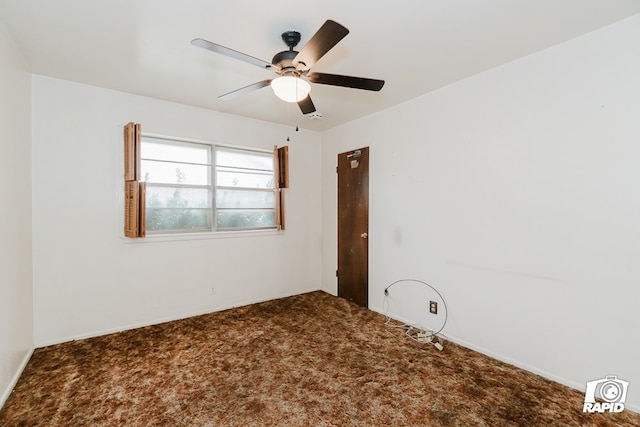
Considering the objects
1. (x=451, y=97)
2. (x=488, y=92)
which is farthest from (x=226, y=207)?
(x=488, y=92)

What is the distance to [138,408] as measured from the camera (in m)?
1.93

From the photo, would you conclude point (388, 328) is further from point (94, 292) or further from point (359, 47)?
point (94, 292)

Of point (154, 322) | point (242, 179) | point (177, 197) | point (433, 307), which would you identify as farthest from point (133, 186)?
point (433, 307)

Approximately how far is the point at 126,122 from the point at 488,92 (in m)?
3.78

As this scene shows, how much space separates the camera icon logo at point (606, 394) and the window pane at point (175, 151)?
4.30m

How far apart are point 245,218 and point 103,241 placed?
1.64m

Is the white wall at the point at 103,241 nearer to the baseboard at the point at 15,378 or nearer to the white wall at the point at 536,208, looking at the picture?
the baseboard at the point at 15,378

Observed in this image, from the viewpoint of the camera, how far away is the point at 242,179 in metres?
4.04

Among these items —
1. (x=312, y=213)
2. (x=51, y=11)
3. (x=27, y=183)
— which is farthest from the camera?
(x=312, y=213)

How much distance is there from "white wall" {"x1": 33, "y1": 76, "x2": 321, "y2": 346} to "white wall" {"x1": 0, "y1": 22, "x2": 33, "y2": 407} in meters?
0.15

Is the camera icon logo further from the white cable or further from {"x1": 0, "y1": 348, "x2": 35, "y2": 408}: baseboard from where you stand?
{"x1": 0, "y1": 348, "x2": 35, "y2": 408}: baseboard

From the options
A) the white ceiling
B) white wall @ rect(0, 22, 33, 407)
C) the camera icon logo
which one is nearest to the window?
the white ceiling

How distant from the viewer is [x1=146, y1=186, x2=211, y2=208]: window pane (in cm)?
335

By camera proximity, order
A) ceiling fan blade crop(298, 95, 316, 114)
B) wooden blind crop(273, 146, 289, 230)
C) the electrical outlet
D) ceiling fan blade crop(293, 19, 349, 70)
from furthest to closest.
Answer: wooden blind crop(273, 146, 289, 230)
the electrical outlet
ceiling fan blade crop(298, 95, 316, 114)
ceiling fan blade crop(293, 19, 349, 70)
